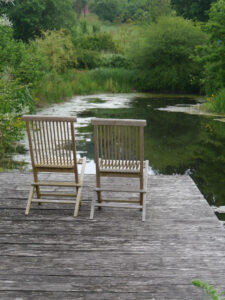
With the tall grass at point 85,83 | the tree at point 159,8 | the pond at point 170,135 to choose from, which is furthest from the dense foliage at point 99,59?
the tree at point 159,8

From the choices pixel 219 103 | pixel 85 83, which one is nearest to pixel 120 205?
pixel 219 103

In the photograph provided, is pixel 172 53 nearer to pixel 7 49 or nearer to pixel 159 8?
pixel 7 49

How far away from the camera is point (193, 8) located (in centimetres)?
3006

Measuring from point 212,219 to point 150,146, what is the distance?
550 centimetres

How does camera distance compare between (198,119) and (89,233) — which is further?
(198,119)

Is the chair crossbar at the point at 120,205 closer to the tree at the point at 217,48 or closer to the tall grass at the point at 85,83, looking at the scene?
the tree at the point at 217,48

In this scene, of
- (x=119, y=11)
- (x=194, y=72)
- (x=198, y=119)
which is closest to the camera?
(x=198, y=119)

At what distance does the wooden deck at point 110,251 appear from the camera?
9.04ft

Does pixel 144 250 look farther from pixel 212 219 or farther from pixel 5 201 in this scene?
pixel 5 201

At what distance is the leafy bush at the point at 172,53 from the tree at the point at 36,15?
12625mm

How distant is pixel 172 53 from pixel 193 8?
12050 mm

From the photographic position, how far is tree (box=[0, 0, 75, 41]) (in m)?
30.8

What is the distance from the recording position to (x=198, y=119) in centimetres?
1284

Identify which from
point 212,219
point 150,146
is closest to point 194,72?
point 150,146
